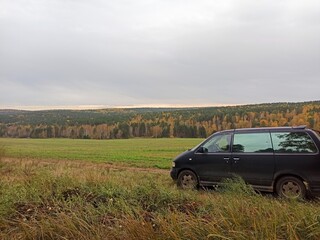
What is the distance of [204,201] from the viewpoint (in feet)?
17.6

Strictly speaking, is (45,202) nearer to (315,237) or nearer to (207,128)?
(315,237)

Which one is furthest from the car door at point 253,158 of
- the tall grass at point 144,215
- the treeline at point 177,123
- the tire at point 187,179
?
the treeline at point 177,123

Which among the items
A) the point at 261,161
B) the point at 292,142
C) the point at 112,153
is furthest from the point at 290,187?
the point at 112,153

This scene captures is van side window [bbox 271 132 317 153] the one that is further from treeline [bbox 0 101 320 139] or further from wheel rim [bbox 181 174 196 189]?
treeline [bbox 0 101 320 139]

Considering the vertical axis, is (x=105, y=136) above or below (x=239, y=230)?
below

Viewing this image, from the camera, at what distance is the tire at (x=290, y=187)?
8.50m

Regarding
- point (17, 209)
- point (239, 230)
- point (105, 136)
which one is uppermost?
point (239, 230)

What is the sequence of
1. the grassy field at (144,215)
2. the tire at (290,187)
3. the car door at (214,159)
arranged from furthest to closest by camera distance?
the car door at (214,159), the tire at (290,187), the grassy field at (144,215)

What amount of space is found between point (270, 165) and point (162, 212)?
5238mm

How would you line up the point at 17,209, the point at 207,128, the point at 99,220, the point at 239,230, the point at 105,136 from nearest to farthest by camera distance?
the point at 239,230 → the point at 99,220 → the point at 17,209 → the point at 207,128 → the point at 105,136

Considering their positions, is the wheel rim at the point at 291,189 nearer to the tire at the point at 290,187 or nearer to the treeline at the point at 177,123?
the tire at the point at 290,187

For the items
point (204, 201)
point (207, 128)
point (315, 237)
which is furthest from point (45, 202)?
point (207, 128)

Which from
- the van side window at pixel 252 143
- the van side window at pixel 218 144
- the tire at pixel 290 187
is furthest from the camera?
the van side window at pixel 218 144

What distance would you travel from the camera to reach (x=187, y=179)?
1073 cm
